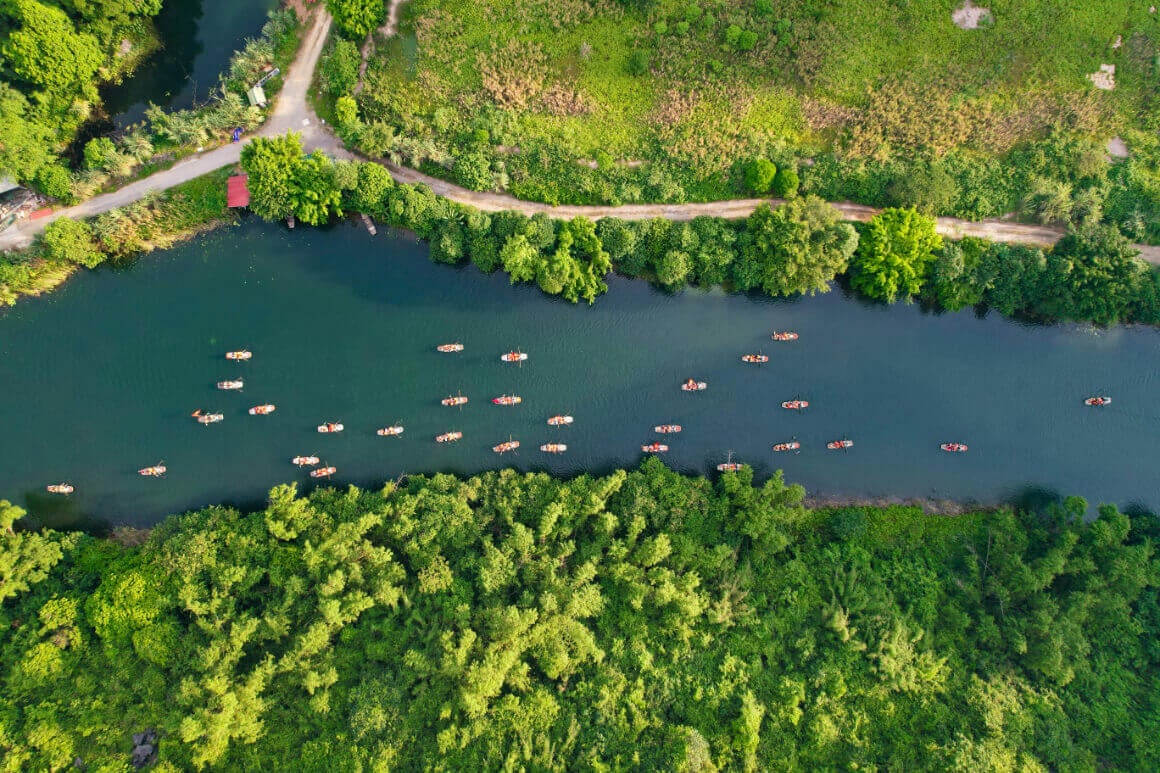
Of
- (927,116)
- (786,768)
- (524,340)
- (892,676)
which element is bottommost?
(786,768)

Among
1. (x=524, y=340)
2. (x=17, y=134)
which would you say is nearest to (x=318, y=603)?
(x=524, y=340)

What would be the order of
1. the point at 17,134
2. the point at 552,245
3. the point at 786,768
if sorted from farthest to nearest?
the point at 552,245, the point at 17,134, the point at 786,768

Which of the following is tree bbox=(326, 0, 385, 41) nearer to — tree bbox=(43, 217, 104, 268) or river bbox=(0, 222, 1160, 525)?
river bbox=(0, 222, 1160, 525)

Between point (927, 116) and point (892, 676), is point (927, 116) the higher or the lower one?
the higher one

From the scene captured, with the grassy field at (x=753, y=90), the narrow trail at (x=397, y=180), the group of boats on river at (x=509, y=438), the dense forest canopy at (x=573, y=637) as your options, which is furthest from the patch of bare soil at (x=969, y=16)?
the dense forest canopy at (x=573, y=637)

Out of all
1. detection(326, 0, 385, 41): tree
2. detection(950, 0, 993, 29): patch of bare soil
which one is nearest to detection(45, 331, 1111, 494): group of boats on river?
detection(326, 0, 385, 41): tree

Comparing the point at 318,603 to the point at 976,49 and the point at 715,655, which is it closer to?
the point at 715,655

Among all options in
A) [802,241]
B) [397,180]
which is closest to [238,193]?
[397,180]
